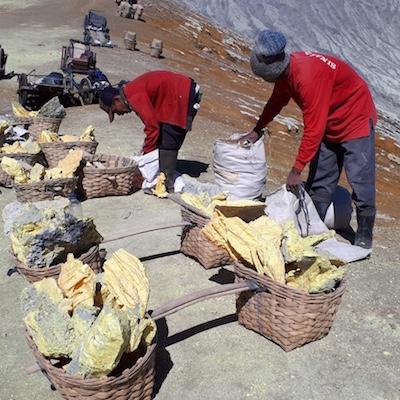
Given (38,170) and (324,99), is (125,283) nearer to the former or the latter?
(324,99)

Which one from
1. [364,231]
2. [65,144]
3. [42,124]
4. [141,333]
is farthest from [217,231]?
[42,124]

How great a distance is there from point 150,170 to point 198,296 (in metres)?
2.73

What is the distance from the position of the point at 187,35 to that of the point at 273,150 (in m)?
13.8

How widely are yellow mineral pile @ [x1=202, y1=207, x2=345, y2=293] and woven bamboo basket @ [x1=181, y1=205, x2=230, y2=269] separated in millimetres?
641

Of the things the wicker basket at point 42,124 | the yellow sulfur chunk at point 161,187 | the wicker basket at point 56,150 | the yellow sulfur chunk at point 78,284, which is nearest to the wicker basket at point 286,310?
the yellow sulfur chunk at point 78,284

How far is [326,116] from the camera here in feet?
12.8

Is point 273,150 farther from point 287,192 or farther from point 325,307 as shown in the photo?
point 325,307

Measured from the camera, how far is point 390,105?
71.7ft

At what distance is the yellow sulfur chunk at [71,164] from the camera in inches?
205

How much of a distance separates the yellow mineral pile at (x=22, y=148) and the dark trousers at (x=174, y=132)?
1.33m

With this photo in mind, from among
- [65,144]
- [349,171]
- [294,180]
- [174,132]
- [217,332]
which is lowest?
[65,144]

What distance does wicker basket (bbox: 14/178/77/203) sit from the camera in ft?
16.4

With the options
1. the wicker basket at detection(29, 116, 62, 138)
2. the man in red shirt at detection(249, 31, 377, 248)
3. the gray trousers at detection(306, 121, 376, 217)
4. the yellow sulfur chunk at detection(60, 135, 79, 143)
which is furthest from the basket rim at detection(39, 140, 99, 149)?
→ the gray trousers at detection(306, 121, 376, 217)

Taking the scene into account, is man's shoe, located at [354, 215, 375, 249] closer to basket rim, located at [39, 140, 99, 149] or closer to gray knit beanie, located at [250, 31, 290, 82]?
gray knit beanie, located at [250, 31, 290, 82]
